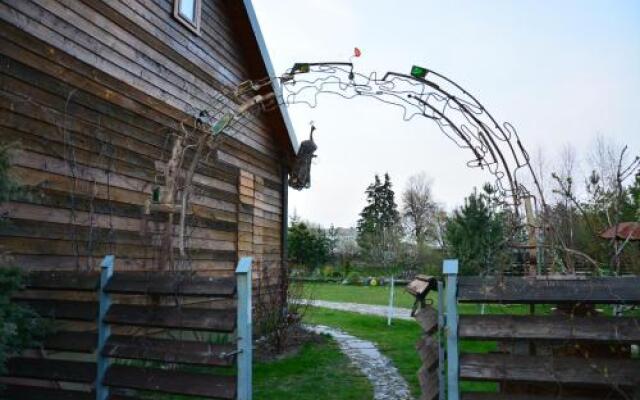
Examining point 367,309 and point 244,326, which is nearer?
point 244,326

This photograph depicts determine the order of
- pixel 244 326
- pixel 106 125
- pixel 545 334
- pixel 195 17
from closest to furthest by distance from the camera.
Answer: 1. pixel 545 334
2. pixel 244 326
3. pixel 106 125
4. pixel 195 17

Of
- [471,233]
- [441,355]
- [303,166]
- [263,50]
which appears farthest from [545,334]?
[471,233]

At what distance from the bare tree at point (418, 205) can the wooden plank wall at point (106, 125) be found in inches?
1468

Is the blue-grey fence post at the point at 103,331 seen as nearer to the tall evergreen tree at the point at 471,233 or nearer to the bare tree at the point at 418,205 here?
the tall evergreen tree at the point at 471,233

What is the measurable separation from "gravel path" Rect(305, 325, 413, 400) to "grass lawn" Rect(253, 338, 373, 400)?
14cm

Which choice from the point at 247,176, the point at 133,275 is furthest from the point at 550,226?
the point at 247,176

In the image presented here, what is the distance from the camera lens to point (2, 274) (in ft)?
12.2

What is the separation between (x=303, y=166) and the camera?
11805 millimetres

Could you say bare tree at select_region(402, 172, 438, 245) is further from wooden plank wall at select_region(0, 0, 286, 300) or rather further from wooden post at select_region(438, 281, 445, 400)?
wooden post at select_region(438, 281, 445, 400)

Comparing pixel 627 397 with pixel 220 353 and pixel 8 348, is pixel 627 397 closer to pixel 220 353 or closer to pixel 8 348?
pixel 220 353

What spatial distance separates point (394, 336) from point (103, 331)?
753 centimetres

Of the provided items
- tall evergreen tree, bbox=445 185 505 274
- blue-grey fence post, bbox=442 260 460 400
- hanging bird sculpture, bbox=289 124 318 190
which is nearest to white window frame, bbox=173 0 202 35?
hanging bird sculpture, bbox=289 124 318 190

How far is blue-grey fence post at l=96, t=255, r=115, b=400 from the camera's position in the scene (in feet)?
13.5

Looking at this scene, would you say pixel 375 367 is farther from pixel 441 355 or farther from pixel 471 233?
pixel 471 233
